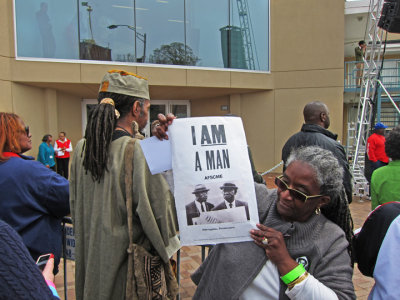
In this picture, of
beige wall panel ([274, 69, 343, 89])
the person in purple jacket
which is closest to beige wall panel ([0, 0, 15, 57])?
the person in purple jacket

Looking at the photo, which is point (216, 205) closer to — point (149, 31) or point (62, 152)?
point (62, 152)

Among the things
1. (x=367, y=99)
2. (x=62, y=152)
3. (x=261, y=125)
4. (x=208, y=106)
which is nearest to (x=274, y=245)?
(x=367, y=99)

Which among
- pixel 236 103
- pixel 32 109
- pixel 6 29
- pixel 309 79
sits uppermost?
pixel 6 29

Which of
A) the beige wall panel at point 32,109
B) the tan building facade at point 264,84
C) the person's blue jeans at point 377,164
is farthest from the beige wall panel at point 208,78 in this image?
the person's blue jeans at point 377,164

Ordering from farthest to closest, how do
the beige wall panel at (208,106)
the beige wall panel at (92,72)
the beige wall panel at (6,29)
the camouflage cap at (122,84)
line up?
the beige wall panel at (208,106)
the beige wall panel at (92,72)
the beige wall panel at (6,29)
the camouflage cap at (122,84)

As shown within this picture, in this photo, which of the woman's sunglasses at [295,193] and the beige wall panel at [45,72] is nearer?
the woman's sunglasses at [295,193]

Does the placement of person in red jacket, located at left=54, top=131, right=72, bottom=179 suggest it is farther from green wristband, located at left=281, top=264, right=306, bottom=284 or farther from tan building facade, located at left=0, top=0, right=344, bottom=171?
green wristband, located at left=281, top=264, right=306, bottom=284

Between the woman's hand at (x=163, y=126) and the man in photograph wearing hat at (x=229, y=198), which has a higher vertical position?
the woman's hand at (x=163, y=126)

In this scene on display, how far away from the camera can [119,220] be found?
1649 mm

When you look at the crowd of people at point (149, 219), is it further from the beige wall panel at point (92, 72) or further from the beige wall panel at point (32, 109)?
the beige wall panel at point (32, 109)

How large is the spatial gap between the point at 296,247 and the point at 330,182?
35cm

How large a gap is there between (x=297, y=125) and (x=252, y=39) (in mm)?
3895

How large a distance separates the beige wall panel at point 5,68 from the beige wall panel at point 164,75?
402 centimetres

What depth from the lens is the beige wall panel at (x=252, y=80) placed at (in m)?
12.2
